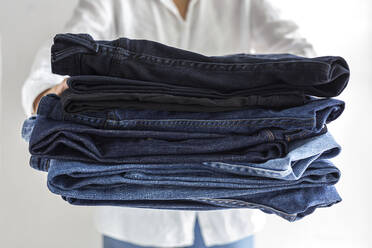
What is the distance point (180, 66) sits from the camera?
1.73 ft

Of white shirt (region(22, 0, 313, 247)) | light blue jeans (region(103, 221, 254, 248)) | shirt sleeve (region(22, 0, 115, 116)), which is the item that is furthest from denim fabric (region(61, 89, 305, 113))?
light blue jeans (region(103, 221, 254, 248))

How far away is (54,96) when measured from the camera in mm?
572

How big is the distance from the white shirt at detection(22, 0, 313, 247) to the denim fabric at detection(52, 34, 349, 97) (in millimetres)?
417

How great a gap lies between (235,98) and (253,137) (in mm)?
55

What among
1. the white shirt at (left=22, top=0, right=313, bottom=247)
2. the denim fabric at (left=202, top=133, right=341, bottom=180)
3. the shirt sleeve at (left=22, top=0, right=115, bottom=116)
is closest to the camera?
the denim fabric at (left=202, top=133, right=341, bottom=180)

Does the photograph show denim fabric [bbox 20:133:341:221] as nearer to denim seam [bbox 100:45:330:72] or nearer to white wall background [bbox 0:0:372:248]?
denim seam [bbox 100:45:330:72]

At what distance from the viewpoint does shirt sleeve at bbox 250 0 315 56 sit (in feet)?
2.90

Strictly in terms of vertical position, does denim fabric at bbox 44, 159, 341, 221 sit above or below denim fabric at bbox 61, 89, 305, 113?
below

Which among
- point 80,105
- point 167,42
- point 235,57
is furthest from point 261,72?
point 167,42

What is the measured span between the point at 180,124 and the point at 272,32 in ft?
1.67

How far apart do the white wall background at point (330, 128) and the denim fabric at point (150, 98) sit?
67cm

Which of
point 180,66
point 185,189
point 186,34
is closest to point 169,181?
point 185,189

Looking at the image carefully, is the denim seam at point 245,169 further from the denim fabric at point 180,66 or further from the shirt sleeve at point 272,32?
the shirt sleeve at point 272,32

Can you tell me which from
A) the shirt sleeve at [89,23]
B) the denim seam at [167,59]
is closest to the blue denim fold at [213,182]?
the denim seam at [167,59]
